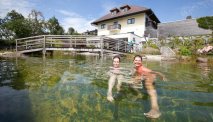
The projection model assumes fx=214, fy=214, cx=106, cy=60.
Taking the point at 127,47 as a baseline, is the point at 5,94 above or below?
below

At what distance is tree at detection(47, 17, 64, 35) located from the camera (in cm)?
5655

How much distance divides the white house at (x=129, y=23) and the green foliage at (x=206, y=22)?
27.4ft

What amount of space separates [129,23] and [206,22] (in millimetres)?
14279

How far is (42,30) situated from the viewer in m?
53.5

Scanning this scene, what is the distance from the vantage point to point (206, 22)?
117ft

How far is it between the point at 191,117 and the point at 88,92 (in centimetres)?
291

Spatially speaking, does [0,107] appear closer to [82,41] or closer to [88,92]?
[88,92]

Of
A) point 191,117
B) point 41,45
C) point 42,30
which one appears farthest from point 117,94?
point 42,30

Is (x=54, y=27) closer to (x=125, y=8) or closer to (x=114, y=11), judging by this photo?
(x=114, y=11)

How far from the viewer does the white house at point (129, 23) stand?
131ft

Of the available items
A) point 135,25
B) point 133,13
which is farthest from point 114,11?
point 135,25

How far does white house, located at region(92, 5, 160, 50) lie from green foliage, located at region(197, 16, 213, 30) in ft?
27.4

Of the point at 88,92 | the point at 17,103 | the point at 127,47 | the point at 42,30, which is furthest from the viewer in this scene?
the point at 42,30

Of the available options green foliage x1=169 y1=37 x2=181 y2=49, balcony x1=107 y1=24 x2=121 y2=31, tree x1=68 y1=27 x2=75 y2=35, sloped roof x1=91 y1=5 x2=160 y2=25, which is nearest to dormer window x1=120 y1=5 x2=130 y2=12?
sloped roof x1=91 y1=5 x2=160 y2=25
